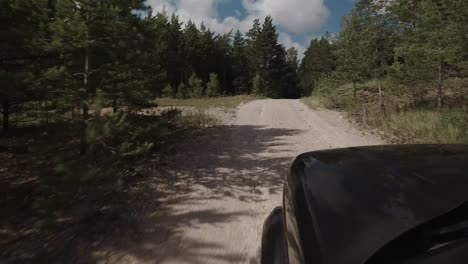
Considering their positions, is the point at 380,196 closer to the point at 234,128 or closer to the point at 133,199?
the point at 133,199

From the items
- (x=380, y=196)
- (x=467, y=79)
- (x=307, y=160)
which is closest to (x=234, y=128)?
(x=307, y=160)

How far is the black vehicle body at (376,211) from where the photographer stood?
1205 millimetres

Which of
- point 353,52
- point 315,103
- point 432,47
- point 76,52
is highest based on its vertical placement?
point 353,52

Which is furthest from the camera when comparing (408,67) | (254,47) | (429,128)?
(254,47)

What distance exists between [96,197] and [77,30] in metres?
2.63

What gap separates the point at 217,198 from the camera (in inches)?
179

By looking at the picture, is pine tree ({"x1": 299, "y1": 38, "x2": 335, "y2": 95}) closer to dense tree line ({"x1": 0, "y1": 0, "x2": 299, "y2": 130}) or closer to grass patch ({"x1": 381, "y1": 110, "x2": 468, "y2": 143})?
grass patch ({"x1": 381, "y1": 110, "x2": 468, "y2": 143})

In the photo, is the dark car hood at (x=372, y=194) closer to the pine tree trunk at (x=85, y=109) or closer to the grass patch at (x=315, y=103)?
the pine tree trunk at (x=85, y=109)

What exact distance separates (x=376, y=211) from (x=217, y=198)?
330 centimetres

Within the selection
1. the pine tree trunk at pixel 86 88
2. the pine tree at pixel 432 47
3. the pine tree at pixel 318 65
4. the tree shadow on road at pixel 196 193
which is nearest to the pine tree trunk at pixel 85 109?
the pine tree trunk at pixel 86 88

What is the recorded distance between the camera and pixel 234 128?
32.7 ft

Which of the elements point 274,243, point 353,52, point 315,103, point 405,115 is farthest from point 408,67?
point 274,243

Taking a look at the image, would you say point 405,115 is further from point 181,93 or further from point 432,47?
point 181,93

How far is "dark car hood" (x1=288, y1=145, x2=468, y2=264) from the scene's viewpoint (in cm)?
129
